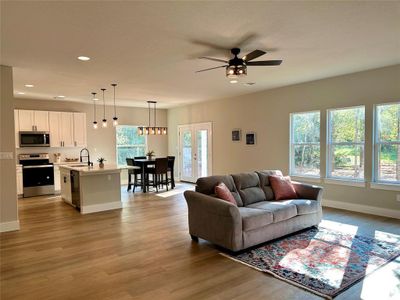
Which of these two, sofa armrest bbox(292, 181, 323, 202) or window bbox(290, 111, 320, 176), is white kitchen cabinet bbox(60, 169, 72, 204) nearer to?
sofa armrest bbox(292, 181, 323, 202)

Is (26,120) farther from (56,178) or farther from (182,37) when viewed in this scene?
(182,37)

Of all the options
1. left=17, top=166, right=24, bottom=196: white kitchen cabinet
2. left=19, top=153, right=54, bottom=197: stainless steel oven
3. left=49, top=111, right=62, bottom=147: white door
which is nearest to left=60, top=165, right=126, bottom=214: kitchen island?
left=19, top=153, right=54, bottom=197: stainless steel oven

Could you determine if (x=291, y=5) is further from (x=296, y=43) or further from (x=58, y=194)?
(x=58, y=194)

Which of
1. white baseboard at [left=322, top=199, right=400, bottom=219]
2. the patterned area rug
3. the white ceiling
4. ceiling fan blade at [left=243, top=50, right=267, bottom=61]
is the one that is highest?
the white ceiling

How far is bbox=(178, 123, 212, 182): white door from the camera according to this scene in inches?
360

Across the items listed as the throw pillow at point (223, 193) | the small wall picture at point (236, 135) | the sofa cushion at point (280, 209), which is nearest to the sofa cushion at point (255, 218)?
the sofa cushion at point (280, 209)

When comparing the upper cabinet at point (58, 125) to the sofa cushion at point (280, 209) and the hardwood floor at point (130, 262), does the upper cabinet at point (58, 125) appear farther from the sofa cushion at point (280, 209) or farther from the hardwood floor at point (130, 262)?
the sofa cushion at point (280, 209)

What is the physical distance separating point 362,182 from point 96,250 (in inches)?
191

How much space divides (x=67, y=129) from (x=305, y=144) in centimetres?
665

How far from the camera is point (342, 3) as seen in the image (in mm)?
2697

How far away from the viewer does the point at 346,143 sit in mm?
5738

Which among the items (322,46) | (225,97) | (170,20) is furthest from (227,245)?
(225,97)

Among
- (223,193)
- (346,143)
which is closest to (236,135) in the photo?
(346,143)

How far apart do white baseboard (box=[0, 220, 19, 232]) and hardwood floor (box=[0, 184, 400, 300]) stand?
0.15 m
